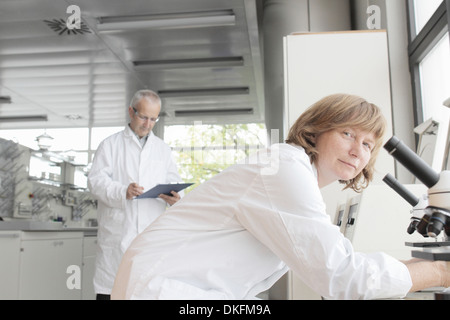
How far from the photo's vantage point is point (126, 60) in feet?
19.6

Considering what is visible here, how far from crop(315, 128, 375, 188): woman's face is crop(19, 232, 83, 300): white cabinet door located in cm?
253

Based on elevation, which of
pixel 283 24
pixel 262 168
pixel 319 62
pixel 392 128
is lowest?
pixel 262 168

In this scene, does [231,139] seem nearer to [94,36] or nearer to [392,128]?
[94,36]

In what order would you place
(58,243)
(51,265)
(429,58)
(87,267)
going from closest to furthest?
1. (429,58)
2. (51,265)
3. (58,243)
4. (87,267)

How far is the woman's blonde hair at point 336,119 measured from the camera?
3.66 ft

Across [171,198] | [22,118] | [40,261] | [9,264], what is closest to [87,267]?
[40,261]

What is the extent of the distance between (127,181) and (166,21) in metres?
2.73

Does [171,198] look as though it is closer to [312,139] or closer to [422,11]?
[312,139]

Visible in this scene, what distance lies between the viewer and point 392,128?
2709 millimetres

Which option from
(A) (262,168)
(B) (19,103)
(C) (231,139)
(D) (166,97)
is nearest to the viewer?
(A) (262,168)

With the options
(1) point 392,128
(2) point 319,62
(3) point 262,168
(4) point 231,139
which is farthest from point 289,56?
(4) point 231,139

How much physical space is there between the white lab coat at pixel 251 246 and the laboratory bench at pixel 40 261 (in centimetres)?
230

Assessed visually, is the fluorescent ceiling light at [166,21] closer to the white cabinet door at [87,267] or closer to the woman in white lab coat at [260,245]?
the white cabinet door at [87,267]
